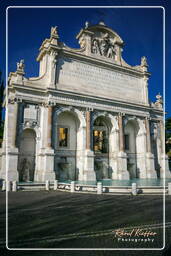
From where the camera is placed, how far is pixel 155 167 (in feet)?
97.3

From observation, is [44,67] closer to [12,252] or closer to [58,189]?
[58,189]

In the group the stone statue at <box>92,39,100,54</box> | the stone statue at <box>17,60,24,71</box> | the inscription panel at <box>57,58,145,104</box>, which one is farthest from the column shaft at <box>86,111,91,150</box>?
the stone statue at <box>92,39,100,54</box>

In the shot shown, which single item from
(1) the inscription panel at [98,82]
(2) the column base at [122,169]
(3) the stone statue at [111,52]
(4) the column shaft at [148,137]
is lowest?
(2) the column base at [122,169]

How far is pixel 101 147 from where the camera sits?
26828mm

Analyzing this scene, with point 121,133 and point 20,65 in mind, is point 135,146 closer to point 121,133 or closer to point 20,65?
point 121,133

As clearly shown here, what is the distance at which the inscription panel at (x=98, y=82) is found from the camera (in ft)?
83.5

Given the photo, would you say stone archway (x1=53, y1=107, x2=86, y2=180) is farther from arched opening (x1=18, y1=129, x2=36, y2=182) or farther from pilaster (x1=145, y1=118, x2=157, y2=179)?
pilaster (x1=145, y1=118, x2=157, y2=179)

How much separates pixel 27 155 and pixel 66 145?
5101 millimetres

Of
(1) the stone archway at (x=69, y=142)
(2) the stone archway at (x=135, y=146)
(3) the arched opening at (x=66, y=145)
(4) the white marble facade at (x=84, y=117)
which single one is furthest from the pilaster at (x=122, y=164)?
Answer: (3) the arched opening at (x=66, y=145)

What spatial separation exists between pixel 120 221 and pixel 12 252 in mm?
4024

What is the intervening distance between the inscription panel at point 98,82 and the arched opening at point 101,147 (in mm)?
4099

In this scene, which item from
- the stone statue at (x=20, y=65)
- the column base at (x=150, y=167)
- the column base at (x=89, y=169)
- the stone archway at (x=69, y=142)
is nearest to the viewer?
the stone statue at (x=20, y=65)

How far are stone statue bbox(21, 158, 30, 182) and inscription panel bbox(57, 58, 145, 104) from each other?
9.89 meters

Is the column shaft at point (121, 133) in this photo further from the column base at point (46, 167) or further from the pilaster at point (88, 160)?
the column base at point (46, 167)
